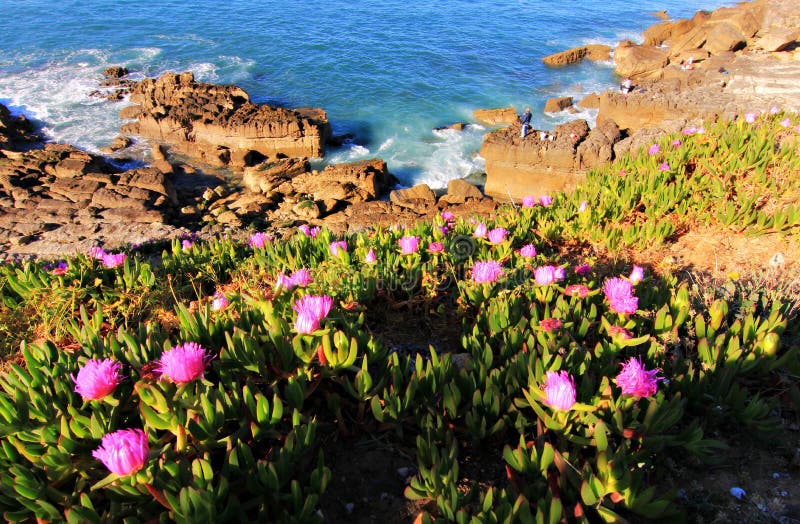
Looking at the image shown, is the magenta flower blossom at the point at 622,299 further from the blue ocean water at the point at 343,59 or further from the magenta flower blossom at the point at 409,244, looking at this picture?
the blue ocean water at the point at 343,59

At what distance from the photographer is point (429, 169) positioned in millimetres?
13961

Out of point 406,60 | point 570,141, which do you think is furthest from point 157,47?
point 570,141

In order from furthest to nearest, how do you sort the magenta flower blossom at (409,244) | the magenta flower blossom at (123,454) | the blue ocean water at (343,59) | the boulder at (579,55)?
the boulder at (579,55), the blue ocean water at (343,59), the magenta flower blossom at (409,244), the magenta flower blossom at (123,454)

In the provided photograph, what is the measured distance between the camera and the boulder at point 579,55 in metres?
24.0

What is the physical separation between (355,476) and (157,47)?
1105 inches

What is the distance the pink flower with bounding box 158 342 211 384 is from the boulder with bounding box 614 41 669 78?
23975 millimetres

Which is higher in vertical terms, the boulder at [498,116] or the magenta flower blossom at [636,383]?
the magenta flower blossom at [636,383]

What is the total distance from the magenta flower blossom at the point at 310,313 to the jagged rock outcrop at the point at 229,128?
12.8m

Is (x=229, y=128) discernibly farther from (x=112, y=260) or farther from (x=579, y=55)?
(x=579, y=55)

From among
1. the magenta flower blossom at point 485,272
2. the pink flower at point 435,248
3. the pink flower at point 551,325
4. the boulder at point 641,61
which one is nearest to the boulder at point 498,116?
the boulder at point 641,61

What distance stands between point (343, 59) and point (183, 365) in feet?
78.9

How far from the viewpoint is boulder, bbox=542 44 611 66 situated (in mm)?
23953

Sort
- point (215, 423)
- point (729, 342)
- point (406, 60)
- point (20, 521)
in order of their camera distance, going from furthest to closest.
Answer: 1. point (406, 60)
2. point (729, 342)
3. point (215, 423)
4. point (20, 521)

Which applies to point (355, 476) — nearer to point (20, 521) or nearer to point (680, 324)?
point (20, 521)
